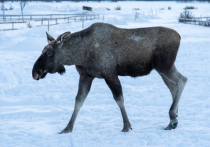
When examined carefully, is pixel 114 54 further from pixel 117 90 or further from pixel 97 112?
pixel 97 112

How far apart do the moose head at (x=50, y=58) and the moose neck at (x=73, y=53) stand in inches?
3.0

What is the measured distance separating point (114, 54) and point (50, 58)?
115 centimetres

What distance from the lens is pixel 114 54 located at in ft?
17.3

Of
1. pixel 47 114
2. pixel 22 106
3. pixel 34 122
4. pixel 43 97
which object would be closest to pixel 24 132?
pixel 34 122

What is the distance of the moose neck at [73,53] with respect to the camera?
538 cm

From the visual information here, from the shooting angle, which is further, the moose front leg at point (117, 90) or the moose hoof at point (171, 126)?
the moose hoof at point (171, 126)

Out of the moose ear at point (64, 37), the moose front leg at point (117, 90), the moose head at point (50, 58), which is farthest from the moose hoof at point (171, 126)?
the moose ear at point (64, 37)

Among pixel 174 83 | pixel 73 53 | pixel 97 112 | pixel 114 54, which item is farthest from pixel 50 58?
pixel 174 83

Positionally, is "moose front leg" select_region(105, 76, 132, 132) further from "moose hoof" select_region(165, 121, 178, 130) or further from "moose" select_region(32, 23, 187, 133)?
"moose hoof" select_region(165, 121, 178, 130)

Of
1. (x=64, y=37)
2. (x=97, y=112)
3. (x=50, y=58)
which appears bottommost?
(x=97, y=112)

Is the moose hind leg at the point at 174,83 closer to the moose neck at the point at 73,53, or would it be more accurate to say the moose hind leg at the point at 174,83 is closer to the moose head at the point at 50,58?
the moose neck at the point at 73,53

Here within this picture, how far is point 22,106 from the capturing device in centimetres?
709

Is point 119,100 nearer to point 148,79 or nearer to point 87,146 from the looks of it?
point 87,146

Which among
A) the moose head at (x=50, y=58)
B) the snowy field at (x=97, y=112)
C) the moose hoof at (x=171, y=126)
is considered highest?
the moose head at (x=50, y=58)
